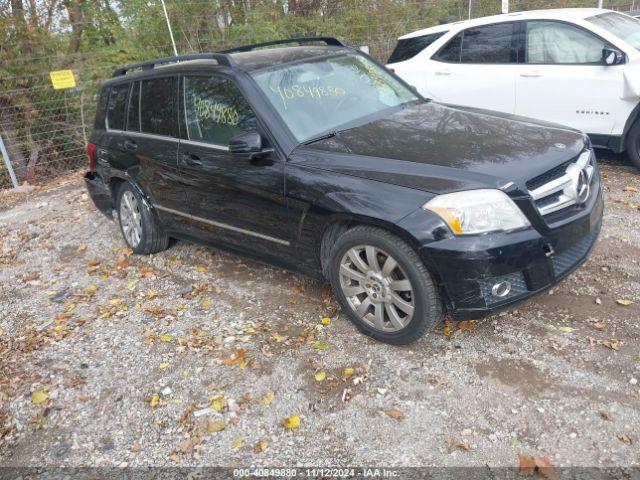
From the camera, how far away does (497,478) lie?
2506mm

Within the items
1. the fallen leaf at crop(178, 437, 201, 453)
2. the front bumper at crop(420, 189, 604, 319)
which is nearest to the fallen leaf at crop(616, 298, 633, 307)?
the front bumper at crop(420, 189, 604, 319)

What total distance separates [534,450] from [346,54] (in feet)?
11.0

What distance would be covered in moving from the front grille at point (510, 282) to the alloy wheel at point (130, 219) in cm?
345

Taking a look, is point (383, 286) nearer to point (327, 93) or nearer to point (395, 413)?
point (395, 413)

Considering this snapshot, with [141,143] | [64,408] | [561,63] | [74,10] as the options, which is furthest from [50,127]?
[561,63]

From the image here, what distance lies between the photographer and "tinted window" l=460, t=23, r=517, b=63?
6434 mm

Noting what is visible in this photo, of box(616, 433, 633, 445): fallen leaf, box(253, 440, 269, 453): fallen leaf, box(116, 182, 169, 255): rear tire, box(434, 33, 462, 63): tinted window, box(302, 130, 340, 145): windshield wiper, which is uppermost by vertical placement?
box(434, 33, 462, 63): tinted window

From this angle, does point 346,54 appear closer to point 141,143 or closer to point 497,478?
point 141,143

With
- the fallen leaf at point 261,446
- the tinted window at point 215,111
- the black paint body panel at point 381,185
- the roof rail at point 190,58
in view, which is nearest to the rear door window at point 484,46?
the black paint body panel at point 381,185

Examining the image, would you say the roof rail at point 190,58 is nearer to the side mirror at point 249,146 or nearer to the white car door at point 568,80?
the side mirror at point 249,146

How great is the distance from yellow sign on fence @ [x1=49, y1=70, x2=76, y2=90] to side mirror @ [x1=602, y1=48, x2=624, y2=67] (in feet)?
24.5

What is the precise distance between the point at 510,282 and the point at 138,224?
12.0 feet

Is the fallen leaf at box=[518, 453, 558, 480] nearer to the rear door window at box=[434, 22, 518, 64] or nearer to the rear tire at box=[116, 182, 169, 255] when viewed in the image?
the rear tire at box=[116, 182, 169, 255]

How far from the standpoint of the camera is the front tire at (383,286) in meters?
3.14
